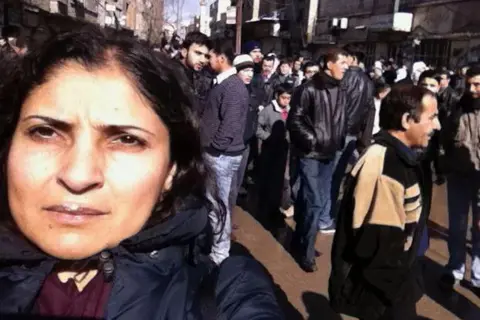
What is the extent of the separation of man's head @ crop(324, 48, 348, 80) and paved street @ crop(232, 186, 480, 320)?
66.8 inches

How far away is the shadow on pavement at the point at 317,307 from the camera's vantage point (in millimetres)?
4004

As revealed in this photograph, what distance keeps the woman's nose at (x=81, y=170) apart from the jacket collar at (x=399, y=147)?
6.56 feet

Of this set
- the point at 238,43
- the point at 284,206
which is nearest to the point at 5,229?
the point at 284,206

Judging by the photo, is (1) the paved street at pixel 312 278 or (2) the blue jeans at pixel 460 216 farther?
(2) the blue jeans at pixel 460 216

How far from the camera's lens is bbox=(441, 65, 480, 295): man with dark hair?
448cm

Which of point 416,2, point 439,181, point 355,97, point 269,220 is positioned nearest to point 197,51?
point 355,97

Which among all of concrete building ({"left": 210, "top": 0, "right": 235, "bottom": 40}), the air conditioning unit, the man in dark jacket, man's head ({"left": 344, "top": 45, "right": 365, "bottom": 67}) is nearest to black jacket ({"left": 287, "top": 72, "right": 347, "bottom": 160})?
the man in dark jacket

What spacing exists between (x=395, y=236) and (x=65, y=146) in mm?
1973

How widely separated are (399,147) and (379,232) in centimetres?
46

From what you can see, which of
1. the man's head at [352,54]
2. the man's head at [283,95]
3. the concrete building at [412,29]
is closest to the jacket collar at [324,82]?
the man's head at [352,54]

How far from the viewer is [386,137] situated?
9.59 feet

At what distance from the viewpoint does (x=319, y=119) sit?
5027 millimetres

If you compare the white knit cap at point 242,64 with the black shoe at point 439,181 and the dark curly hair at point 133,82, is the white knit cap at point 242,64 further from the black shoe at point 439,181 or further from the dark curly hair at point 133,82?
the dark curly hair at point 133,82

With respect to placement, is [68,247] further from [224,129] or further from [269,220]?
[269,220]
